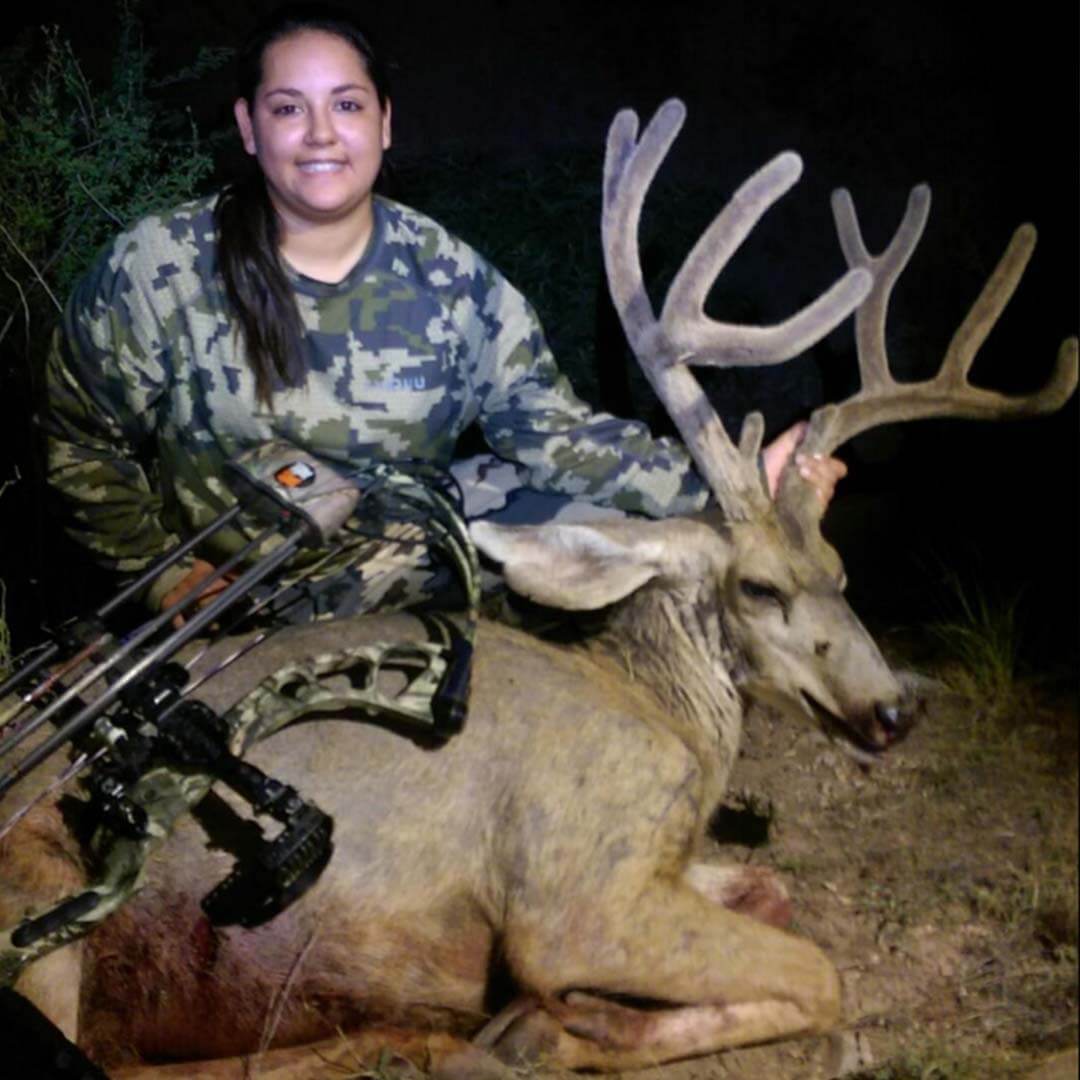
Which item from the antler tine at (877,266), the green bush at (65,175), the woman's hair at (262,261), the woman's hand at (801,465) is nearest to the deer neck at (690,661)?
the woman's hand at (801,465)

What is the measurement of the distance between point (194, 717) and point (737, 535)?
124cm

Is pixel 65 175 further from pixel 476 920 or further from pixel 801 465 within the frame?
pixel 476 920

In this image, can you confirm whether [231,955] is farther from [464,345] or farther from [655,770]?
[464,345]

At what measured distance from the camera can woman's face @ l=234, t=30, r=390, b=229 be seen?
113 inches

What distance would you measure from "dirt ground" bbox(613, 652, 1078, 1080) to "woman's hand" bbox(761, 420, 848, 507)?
0.78 m

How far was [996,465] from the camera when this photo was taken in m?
4.54

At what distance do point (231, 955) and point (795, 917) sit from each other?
128 cm

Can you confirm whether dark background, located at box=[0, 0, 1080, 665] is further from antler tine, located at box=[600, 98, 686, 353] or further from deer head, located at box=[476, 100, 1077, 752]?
antler tine, located at box=[600, 98, 686, 353]

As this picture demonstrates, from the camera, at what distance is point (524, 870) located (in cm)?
258

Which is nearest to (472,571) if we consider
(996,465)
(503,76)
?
(996,465)

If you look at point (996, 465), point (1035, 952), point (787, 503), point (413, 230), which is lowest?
point (1035, 952)

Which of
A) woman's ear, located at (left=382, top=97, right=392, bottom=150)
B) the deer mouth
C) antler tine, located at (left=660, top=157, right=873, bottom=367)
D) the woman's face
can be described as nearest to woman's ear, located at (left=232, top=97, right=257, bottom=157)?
the woman's face

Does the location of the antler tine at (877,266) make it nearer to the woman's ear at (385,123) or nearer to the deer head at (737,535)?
the deer head at (737,535)

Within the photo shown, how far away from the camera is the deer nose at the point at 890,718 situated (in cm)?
280
